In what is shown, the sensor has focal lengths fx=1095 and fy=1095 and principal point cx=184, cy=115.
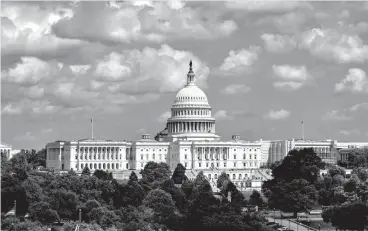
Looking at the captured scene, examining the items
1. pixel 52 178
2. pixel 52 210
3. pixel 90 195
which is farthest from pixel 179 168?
pixel 52 210

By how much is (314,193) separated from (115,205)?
24.3 m

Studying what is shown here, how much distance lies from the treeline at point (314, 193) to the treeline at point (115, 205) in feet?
17.4

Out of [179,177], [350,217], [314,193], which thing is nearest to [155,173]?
[179,177]

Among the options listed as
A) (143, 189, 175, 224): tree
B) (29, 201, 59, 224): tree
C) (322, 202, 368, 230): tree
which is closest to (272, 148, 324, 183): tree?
(143, 189, 175, 224): tree

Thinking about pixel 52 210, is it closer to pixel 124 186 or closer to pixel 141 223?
pixel 141 223

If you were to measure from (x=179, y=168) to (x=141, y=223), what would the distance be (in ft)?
257

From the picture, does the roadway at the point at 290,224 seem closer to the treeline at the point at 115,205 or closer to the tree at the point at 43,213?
the treeline at the point at 115,205

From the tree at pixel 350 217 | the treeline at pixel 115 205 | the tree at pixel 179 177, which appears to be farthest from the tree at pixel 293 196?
the tree at pixel 179 177

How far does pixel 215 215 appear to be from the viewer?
110m

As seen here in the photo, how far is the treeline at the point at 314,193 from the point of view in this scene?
11244cm

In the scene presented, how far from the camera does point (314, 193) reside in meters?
131

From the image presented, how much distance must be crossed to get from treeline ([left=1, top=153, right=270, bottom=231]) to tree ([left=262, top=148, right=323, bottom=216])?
4.63 m

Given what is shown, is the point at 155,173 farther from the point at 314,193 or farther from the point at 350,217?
the point at 350,217

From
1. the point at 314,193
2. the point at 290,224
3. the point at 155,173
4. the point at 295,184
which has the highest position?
the point at 155,173
